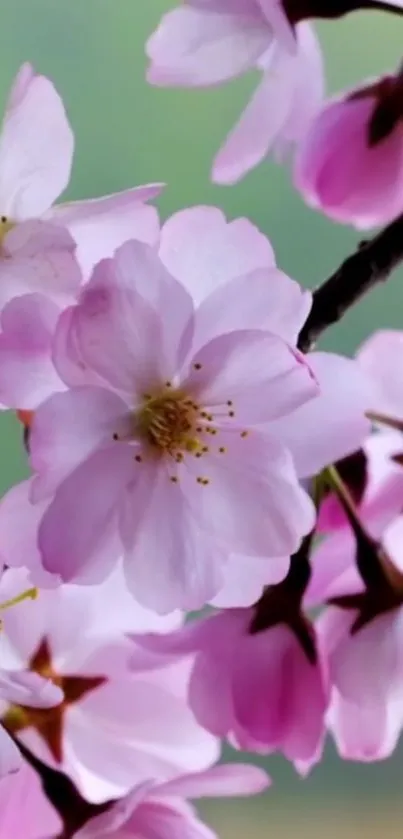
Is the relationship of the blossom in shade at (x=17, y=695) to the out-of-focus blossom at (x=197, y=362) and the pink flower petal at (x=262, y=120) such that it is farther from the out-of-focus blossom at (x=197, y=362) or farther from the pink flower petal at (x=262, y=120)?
the pink flower petal at (x=262, y=120)

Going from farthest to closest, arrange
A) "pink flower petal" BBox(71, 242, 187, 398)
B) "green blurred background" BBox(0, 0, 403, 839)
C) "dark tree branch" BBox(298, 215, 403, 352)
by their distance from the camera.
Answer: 1. "green blurred background" BBox(0, 0, 403, 839)
2. "dark tree branch" BBox(298, 215, 403, 352)
3. "pink flower petal" BBox(71, 242, 187, 398)

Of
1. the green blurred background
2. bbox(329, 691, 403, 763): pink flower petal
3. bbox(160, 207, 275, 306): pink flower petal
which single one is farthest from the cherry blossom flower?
the green blurred background

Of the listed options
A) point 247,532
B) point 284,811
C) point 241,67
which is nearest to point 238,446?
point 247,532

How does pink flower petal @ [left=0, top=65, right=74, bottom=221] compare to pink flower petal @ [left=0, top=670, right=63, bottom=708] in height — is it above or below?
above

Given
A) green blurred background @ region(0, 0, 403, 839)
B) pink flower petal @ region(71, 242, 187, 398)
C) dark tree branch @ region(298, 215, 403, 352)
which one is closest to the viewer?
pink flower petal @ region(71, 242, 187, 398)

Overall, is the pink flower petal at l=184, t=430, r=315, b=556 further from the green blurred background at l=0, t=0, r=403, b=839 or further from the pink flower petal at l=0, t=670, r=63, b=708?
the green blurred background at l=0, t=0, r=403, b=839

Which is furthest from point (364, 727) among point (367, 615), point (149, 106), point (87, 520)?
point (149, 106)

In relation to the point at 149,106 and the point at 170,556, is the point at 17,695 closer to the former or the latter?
the point at 170,556

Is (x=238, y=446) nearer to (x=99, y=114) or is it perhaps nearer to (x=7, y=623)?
(x=7, y=623)
